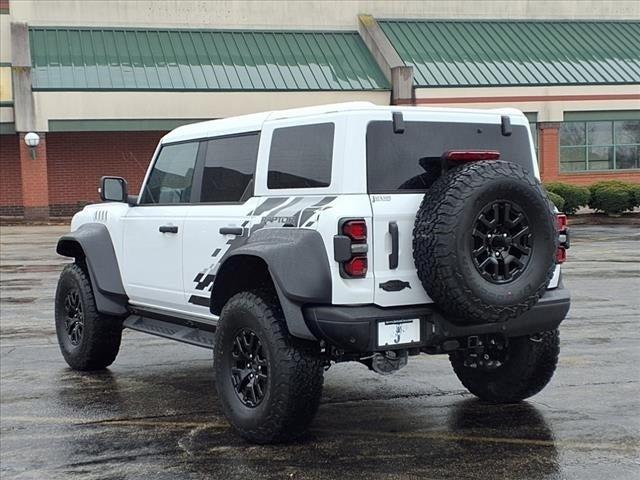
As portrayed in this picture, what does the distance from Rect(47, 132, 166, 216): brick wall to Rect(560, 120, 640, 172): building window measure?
15.9m

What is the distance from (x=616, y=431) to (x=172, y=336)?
10.8ft

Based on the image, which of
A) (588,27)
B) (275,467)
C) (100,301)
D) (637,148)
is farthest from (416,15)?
(275,467)

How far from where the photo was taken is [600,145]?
3578cm

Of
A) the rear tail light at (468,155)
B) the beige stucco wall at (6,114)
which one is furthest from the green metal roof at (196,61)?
the rear tail light at (468,155)

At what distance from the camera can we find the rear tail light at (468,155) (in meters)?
5.30

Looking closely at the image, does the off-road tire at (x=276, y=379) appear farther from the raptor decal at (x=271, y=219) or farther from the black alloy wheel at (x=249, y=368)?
the raptor decal at (x=271, y=219)

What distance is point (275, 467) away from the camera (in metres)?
5.07

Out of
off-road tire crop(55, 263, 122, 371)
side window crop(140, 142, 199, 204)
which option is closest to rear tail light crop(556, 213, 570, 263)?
side window crop(140, 142, 199, 204)

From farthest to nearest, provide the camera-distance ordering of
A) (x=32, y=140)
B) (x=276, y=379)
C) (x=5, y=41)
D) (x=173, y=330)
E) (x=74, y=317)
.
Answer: (x=5, y=41) < (x=32, y=140) < (x=74, y=317) < (x=173, y=330) < (x=276, y=379)

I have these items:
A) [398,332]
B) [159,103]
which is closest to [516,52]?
[159,103]

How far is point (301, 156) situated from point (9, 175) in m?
29.9

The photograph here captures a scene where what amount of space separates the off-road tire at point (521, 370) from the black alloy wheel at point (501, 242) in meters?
0.90

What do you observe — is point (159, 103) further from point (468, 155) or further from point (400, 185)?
point (468, 155)

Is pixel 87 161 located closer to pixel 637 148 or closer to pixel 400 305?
pixel 637 148
